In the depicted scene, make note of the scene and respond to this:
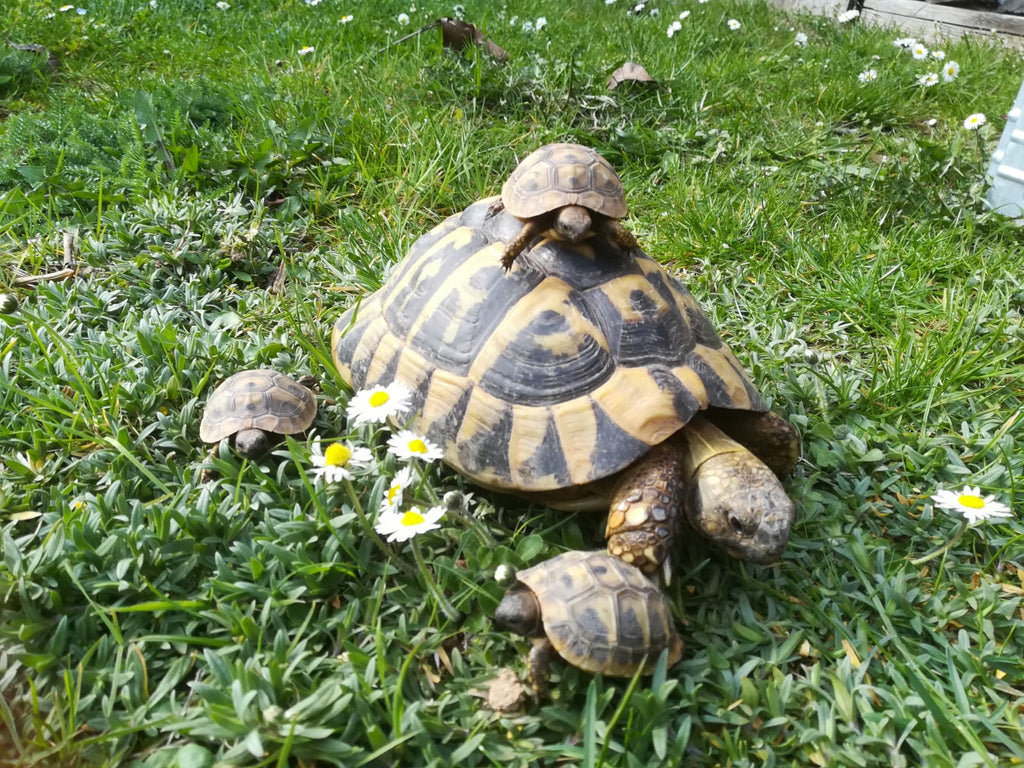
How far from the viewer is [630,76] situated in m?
5.09

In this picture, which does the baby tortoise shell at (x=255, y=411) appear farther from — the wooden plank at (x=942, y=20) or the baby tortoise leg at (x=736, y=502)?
the wooden plank at (x=942, y=20)

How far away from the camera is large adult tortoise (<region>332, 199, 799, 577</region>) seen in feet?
6.66

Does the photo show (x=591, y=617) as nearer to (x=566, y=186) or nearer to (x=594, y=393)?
(x=594, y=393)

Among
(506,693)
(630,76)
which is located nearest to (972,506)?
(506,693)

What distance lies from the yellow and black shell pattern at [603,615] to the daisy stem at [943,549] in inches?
38.2

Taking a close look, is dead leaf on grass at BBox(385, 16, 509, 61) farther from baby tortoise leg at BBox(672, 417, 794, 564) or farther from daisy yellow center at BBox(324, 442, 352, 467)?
daisy yellow center at BBox(324, 442, 352, 467)

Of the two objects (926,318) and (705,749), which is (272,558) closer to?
(705,749)

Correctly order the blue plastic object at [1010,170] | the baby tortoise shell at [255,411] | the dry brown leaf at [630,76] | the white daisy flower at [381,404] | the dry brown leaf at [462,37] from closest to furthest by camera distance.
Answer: the white daisy flower at [381,404]
the baby tortoise shell at [255,411]
the blue plastic object at [1010,170]
the dry brown leaf at [630,76]
the dry brown leaf at [462,37]

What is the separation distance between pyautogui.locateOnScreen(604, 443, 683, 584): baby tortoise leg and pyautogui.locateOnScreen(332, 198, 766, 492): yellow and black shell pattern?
98 mm

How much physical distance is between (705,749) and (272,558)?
1353 millimetres

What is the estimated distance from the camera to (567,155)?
2.27 m

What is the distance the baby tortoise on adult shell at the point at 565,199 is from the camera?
2.21 metres

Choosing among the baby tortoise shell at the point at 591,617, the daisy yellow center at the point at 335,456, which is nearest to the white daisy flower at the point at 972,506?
the baby tortoise shell at the point at 591,617

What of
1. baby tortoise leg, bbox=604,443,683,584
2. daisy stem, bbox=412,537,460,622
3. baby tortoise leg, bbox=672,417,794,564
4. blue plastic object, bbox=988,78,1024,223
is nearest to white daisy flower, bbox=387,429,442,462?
daisy stem, bbox=412,537,460,622
